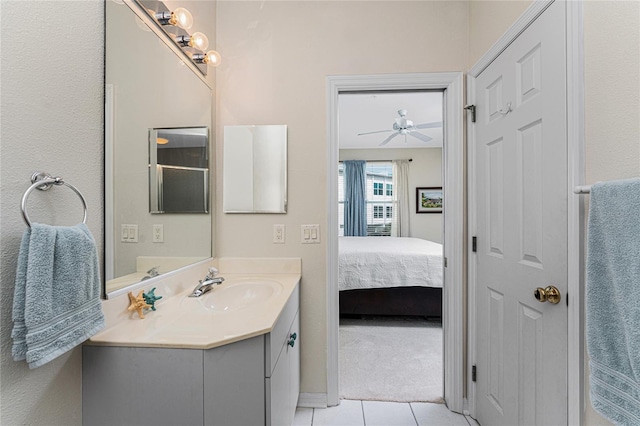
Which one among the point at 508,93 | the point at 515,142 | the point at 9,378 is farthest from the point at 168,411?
the point at 508,93

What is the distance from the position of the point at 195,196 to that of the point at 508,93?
5.59 feet

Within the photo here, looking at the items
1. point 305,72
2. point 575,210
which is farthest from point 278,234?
point 575,210

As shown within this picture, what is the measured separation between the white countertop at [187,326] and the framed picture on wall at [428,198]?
5356mm

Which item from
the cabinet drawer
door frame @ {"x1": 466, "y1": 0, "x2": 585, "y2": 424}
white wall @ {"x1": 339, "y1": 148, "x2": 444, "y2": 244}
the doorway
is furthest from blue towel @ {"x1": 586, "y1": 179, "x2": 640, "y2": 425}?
white wall @ {"x1": 339, "y1": 148, "x2": 444, "y2": 244}

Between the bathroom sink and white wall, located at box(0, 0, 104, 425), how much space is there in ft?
1.89

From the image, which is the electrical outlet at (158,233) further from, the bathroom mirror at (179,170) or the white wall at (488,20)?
the white wall at (488,20)

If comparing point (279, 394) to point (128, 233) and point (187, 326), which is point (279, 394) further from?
point (128, 233)

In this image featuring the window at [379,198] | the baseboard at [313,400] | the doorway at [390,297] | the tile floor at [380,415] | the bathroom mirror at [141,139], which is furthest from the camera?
the window at [379,198]

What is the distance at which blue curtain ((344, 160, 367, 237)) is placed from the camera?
6.20m

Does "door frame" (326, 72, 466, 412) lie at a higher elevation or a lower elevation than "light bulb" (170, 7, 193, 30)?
lower

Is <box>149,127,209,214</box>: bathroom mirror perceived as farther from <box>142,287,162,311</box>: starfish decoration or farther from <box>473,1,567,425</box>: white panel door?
<box>473,1,567,425</box>: white panel door

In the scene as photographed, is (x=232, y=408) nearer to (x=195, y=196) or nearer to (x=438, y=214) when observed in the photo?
(x=195, y=196)

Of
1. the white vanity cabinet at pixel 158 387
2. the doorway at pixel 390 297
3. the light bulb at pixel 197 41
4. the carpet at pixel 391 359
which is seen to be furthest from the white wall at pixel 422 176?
the white vanity cabinet at pixel 158 387

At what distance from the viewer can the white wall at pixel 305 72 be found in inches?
73.2
